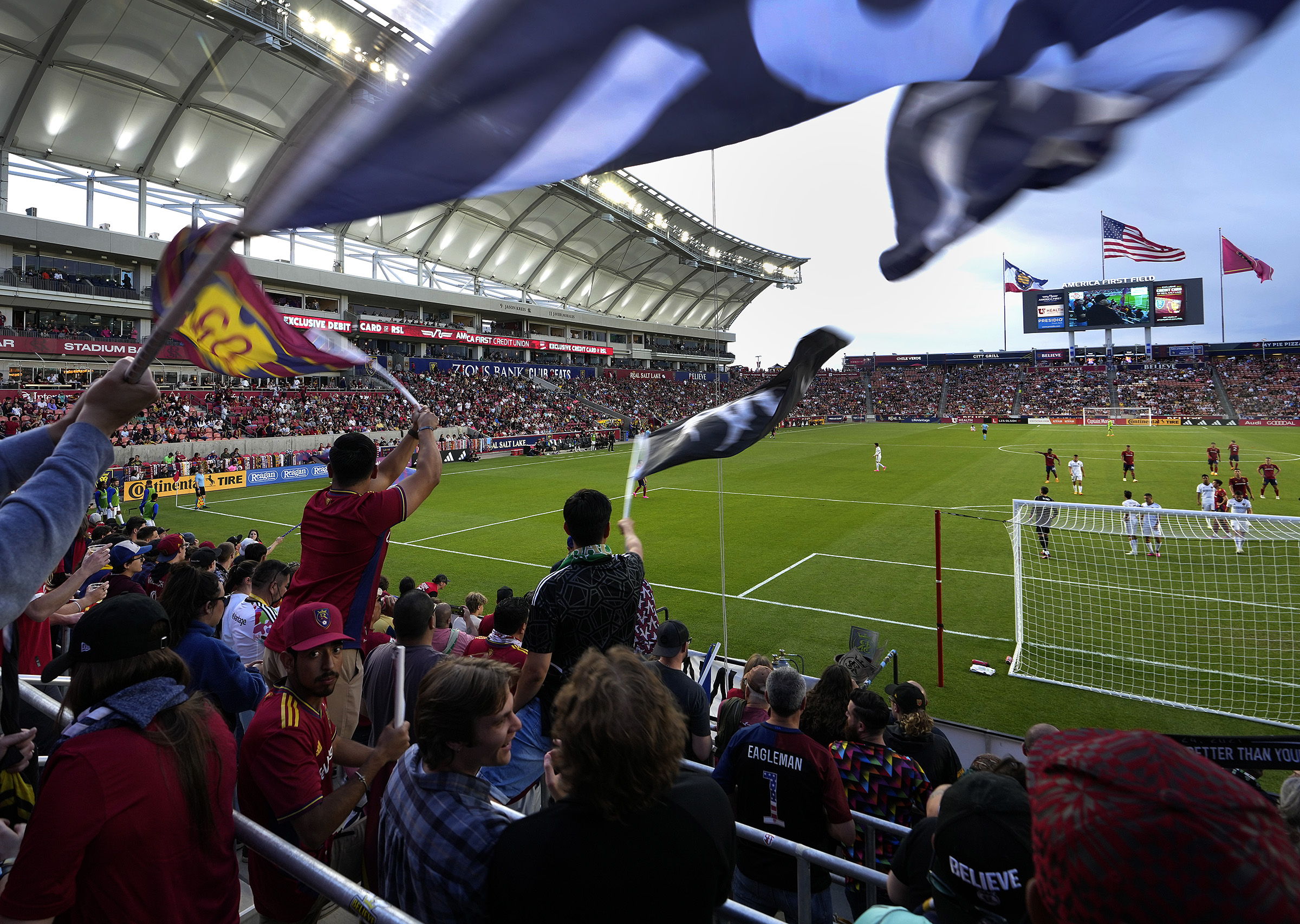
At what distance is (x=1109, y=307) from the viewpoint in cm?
6925

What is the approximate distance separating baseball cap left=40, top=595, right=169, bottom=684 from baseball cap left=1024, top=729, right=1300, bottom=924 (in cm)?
247

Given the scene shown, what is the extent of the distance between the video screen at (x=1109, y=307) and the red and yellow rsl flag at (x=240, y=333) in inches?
3257

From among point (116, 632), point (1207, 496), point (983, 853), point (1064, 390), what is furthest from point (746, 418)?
point (1064, 390)

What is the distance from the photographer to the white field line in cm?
1352

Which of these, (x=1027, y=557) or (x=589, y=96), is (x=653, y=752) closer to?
(x=589, y=96)

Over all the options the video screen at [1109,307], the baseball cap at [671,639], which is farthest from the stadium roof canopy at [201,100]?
the video screen at [1109,307]

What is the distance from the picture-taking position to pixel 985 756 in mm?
3369

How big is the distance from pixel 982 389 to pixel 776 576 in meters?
77.1

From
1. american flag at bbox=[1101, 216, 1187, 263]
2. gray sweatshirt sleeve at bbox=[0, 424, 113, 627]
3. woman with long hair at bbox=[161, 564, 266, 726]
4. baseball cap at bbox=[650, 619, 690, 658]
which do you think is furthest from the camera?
american flag at bbox=[1101, 216, 1187, 263]

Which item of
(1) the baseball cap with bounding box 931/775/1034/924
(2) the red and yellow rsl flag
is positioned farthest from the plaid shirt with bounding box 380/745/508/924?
(2) the red and yellow rsl flag

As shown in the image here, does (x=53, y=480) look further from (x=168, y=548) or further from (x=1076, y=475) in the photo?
(x=1076, y=475)

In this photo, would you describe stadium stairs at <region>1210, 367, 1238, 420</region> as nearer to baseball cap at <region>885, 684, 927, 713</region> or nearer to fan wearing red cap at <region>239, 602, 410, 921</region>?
baseball cap at <region>885, 684, 927, 713</region>

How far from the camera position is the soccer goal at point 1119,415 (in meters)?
63.4

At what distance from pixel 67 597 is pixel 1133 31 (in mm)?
6545
